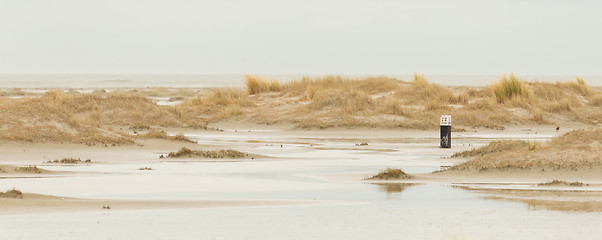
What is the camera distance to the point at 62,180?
17500mm

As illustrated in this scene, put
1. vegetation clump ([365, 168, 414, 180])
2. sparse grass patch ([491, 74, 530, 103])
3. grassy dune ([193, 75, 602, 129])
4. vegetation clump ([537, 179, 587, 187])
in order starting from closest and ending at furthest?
1. vegetation clump ([537, 179, 587, 187])
2. vegetation clump ([365, 168, 414, 180])
3. grassy dune ([193, 75, 602, 129])
4. sparse grass patch ([491, 74, 530, 103])

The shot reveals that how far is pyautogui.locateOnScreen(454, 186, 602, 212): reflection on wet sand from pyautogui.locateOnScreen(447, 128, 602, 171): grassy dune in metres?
2.31

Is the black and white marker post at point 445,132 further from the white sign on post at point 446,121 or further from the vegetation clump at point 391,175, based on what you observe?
the vegetation clump at point 391,175

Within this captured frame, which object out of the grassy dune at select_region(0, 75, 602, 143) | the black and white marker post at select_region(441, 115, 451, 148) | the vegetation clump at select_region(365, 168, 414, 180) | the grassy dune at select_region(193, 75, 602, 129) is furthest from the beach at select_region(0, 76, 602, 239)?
the grassy dune at select_region(193, 75, 602, 129)

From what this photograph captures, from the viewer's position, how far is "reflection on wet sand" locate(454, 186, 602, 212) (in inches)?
545

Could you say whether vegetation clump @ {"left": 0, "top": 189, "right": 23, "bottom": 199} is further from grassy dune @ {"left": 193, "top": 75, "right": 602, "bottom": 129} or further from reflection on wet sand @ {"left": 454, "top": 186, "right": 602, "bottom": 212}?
grassy dune @ {"left": 193, "top": 75, "right": 602, "bottom": 129}

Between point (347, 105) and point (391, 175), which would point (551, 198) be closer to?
point (391, 175)

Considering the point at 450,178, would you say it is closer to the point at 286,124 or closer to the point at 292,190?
the point at 292,190

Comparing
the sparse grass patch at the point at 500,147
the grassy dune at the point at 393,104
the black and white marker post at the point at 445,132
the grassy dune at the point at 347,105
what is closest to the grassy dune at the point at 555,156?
the sparse grass patch at the point at 500,147

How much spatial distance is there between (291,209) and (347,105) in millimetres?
26380

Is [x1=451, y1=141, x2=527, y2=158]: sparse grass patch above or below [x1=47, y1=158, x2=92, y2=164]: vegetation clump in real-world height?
above

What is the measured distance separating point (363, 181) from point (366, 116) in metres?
20.9

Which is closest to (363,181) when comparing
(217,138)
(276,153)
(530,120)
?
(276,153)

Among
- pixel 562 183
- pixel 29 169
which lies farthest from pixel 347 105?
pixel 562 183
